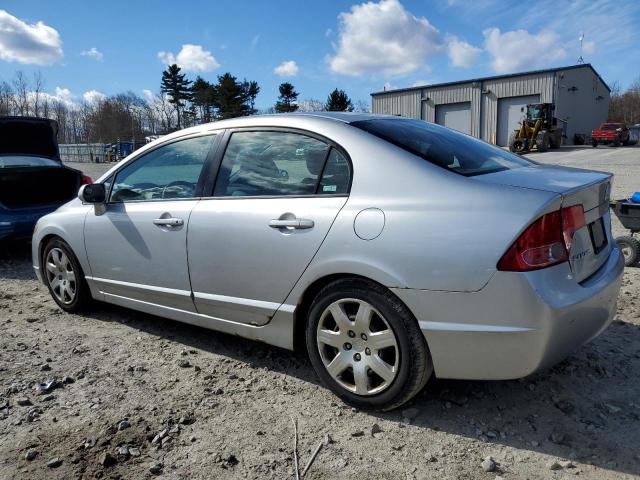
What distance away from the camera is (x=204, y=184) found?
3414 millimetres

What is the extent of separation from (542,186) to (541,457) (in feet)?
4.12

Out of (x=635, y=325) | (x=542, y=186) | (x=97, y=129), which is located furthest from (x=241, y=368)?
(x=97, y=129)

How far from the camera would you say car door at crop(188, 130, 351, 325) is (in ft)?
9.28

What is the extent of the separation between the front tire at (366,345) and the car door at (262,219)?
0.27m

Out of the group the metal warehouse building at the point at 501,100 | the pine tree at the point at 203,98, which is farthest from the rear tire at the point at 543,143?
the pine tree at the point at 203,98

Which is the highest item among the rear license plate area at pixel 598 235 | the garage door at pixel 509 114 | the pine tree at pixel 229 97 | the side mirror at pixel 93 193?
the pine tree at pixel 229 97

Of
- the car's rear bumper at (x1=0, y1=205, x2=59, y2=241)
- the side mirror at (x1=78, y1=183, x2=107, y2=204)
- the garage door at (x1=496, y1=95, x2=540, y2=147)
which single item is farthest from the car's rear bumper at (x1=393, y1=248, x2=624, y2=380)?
the garage door at (x1=496, y1=95, x2=540, y2=147)

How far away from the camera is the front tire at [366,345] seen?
253 centimetres

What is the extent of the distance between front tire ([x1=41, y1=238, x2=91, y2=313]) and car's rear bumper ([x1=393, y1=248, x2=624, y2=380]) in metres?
3.02

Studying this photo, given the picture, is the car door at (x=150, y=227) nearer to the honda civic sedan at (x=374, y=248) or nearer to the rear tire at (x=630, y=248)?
the honda civic sedan at (x=374, y=248)

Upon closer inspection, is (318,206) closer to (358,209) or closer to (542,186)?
(358,209)

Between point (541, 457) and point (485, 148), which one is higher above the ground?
point (485, 148)

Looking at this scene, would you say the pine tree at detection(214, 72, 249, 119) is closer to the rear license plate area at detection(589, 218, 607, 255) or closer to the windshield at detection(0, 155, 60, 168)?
the windshield at detection(0, 155, 60, 168)

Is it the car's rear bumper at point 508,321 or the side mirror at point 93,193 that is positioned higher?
the side mirror at point 93,193
